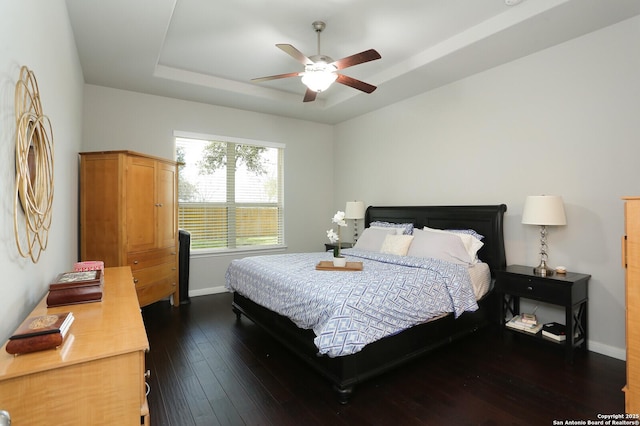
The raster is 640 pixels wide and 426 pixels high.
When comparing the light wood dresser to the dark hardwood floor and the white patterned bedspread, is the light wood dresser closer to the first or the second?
the dark hardwood floor

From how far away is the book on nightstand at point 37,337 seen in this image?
45.2 inches

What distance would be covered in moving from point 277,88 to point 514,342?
14.0 feet

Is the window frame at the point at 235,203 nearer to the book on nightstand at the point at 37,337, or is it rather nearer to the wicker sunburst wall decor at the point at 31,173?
the wicker sunburst wall decor at the point at 31,173

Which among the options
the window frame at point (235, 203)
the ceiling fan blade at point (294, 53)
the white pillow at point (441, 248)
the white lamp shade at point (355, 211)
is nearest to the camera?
the ceiling fan blade at point (294, 53)

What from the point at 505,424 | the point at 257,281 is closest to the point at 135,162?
the point at 257,281

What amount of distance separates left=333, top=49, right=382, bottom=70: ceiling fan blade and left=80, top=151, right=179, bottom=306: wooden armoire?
248 centimetres

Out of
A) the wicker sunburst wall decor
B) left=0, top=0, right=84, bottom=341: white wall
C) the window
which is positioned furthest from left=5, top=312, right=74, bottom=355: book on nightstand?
the window

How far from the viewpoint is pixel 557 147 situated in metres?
3.21

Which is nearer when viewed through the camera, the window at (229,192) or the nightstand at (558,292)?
the nightstand at (558,292)

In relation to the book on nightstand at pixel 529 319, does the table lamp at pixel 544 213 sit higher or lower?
higher

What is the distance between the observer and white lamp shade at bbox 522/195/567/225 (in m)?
2.97

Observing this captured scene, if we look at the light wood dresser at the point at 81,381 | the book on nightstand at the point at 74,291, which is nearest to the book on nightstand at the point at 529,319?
the light wood dresser at the point at 81,381

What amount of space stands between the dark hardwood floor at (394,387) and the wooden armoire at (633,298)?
0.78ft

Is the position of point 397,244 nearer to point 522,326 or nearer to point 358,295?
point 522,326
